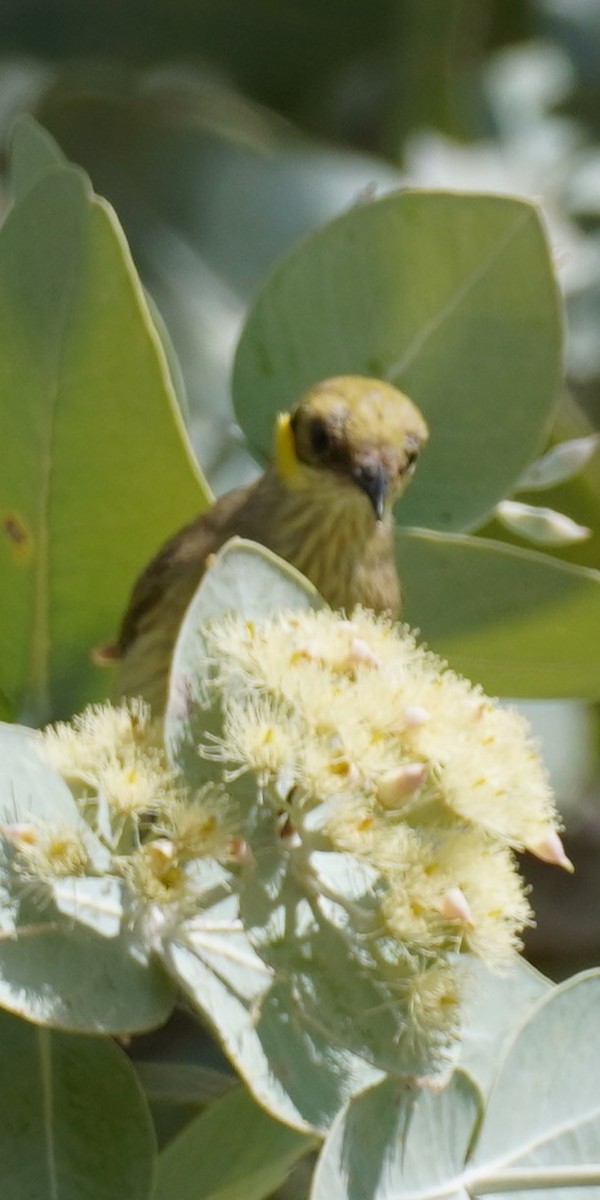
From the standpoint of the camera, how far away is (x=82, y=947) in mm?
1417

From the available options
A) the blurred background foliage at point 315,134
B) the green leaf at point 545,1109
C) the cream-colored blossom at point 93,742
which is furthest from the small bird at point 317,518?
the green leaf at point 545,1109

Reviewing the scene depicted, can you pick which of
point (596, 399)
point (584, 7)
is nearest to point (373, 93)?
point (584, 7)

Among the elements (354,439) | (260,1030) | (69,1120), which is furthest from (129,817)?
(354,439)

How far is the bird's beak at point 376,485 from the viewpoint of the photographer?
2.45m

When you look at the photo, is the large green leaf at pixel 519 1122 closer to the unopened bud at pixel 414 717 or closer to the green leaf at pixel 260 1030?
the green leaf at pixel 260 1030

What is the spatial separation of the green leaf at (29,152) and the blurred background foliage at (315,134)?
2.30ft

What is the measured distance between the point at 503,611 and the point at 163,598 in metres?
0.63

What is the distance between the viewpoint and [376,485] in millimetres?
2473

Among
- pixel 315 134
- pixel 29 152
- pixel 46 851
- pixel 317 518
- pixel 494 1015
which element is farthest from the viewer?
pixel 315 134

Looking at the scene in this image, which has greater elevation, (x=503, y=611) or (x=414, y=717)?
(x=414, y=717)

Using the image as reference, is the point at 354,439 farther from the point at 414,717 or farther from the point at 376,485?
the point at 414,717

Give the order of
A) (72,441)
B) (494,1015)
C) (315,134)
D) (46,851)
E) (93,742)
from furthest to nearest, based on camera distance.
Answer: (315,134) → (72,441) → (494,1015) → (93,742) → (46,851)

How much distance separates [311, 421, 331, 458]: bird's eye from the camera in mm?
2547

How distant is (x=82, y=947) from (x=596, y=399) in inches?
113
